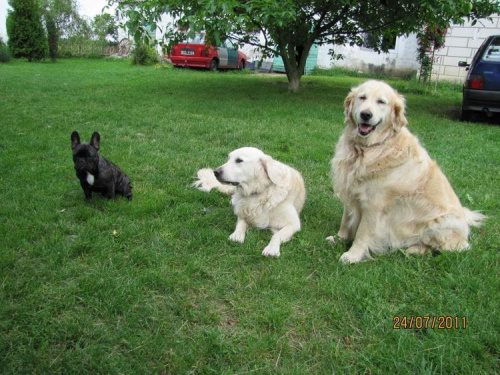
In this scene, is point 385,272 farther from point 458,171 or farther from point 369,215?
point 458,171

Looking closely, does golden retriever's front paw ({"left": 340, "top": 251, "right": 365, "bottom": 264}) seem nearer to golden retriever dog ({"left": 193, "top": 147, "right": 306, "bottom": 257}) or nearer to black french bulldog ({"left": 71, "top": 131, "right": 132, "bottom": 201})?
golden retriever dog ({"left": 193, "top": 147, "right": 306, "bottom": 257})

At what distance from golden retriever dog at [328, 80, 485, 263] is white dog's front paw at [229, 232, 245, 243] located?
86 centimetres

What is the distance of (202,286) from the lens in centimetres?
260

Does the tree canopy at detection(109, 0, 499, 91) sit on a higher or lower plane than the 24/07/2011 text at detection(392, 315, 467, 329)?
higher

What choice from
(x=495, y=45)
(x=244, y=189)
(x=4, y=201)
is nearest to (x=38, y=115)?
(x=4, y=201)

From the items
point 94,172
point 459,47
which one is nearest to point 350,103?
point 94,172

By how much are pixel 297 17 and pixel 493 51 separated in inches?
187

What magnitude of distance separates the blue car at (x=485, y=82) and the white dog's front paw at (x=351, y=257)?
6617 mm

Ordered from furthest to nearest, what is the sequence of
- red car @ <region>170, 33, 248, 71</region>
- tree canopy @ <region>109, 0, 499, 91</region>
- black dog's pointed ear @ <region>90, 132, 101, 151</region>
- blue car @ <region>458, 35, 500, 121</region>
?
red car @ <region>170, 33, 248, 71</region> < blue car @ <region>458, 35, 500, 121</region> < tree canopy @ <region>109, 0, 499, 91</region> < black dog's pointed ear @ <region>90, 132, 101, 151</region>

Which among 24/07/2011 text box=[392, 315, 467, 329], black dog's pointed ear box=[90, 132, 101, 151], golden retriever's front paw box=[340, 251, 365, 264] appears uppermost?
black dog's pointed ear box=[90, 132, 101, 151]

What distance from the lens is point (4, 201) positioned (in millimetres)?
3643

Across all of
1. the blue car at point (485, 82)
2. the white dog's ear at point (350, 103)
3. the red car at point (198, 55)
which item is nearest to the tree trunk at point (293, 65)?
the blue car at point (485, 82)

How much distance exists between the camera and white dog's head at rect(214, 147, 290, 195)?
11.1ft

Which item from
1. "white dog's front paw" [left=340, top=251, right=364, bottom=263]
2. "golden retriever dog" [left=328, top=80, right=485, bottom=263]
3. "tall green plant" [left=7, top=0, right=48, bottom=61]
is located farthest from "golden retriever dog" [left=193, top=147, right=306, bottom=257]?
"tall green plant" [left=7, top=0, right=48, bottom=61]
